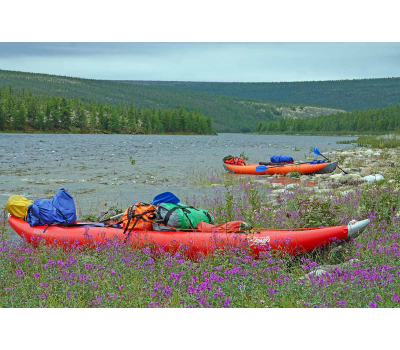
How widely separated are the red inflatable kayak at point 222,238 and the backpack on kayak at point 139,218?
0.15 meters

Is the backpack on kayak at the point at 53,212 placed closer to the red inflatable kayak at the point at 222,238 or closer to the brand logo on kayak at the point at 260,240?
the red inflatable kayak at the point at 222,238

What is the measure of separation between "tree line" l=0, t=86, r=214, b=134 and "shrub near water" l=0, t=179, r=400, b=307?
Result: 3361 inches

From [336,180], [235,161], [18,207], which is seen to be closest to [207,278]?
[18,207]

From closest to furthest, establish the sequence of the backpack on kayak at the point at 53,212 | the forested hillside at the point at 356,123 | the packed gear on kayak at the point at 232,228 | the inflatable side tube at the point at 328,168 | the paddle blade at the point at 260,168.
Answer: the packed gear on kayak at the point at 232,228 → the backpack on kayak at the point at 53,212 → the inflatable side tube at the point at 328,168 → the paddle blade at the point at 260,168 → the forested hillside at the point at 356,123

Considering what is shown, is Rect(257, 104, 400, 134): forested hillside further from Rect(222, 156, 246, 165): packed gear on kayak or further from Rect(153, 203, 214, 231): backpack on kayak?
Rect(153, 203, 214, 231): backpack on kayak

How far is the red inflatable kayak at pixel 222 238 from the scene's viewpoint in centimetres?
595

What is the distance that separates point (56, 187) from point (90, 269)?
11184 millimetres

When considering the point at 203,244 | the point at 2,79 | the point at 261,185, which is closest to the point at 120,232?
the point at 203,244

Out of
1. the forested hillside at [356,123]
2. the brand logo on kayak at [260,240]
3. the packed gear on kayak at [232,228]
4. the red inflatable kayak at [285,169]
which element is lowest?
the red inflatable kayak at [285,169]

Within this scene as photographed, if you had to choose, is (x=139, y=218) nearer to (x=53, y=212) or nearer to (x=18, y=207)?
(x=53, y=212)

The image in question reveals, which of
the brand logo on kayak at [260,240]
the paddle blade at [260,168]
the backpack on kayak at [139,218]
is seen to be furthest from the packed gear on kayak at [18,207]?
the paddle blade at [260,168]

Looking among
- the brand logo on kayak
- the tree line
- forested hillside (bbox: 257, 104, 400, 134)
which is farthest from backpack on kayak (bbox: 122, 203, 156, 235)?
forested hillside (bbox: 257, 104, 400, 134)

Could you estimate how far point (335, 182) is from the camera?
14.5 meters

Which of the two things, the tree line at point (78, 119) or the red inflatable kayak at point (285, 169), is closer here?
the red inflatable kayak at point (285, 169)
